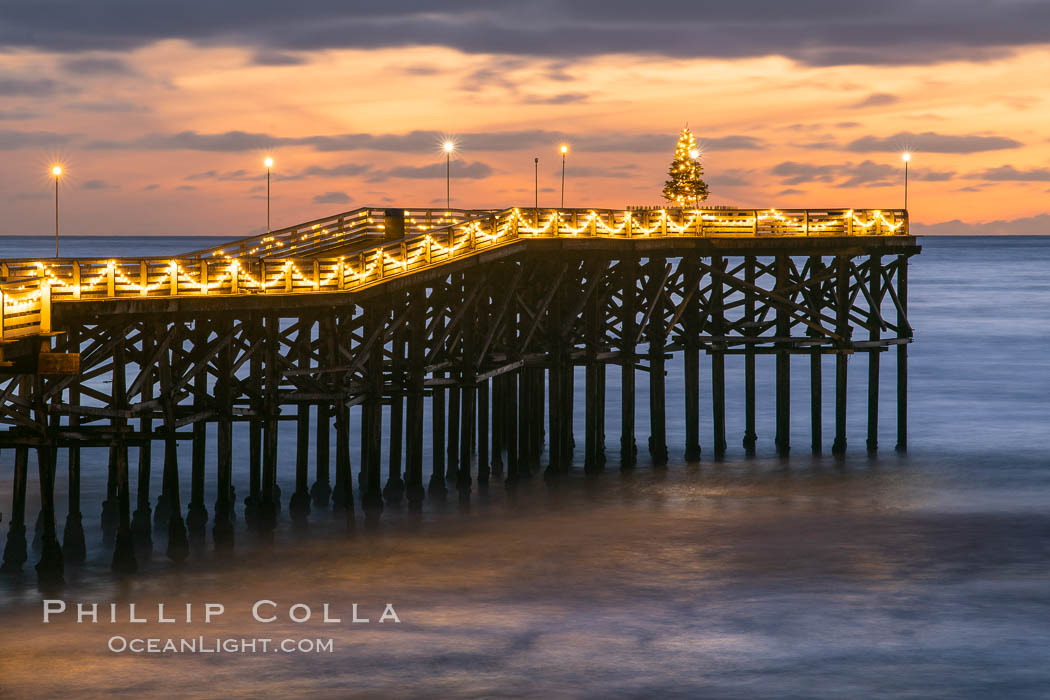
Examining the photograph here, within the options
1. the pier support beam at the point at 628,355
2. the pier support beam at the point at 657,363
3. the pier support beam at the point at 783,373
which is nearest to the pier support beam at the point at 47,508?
the pier support beam at the point at 628,355

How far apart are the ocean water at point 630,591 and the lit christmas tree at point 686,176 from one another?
1018 inches

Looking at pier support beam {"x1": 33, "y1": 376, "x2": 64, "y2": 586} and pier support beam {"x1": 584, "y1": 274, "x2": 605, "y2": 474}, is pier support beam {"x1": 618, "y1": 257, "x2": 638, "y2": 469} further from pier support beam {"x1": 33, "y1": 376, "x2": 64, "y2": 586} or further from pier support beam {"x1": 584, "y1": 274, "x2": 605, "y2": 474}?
pier support beam {"x1": 33, "y1": 376, "x2": 64, "y2": 586}

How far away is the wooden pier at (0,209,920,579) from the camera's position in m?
30.2

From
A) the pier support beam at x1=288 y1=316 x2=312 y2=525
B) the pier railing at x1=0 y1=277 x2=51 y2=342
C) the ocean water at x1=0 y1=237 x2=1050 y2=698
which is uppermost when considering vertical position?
the pier railing at x1=0 y1=277 x2=51 y2=342

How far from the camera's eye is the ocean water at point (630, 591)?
23.6m

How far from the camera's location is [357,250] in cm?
3878

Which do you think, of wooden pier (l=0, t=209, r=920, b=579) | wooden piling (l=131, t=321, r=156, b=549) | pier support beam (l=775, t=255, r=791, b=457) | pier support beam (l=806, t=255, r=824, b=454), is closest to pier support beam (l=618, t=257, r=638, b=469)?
wooden pier (l=0, t=209, r=920, b=579)

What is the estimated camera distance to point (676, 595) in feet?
93.6

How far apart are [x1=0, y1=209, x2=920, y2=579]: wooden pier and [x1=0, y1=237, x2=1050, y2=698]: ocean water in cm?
127

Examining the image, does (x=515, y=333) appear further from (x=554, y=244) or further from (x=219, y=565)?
(x=219, y=565)

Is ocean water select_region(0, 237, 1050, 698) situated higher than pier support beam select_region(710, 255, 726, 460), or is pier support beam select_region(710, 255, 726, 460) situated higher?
pier support beam select_region(710, 255, 726, 460)

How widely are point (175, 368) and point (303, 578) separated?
6296 millimetres

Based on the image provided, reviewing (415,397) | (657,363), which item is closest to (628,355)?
(657,363)

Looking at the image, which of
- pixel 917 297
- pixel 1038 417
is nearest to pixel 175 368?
pixel 1038 417
